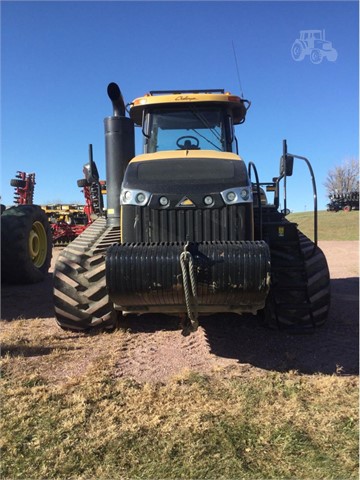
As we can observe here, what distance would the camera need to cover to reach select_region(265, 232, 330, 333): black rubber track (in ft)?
15.7

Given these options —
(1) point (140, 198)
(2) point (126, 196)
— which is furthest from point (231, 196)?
(2) point (126, 196)

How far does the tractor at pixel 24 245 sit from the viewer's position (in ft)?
24.1

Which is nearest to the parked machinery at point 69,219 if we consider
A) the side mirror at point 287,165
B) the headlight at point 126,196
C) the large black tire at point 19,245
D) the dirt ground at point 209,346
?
the large black tire at point 19,245

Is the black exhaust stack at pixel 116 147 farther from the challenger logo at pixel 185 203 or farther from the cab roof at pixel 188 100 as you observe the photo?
the challenger logo at pixel 185 203

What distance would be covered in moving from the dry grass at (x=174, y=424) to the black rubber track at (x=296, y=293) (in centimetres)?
107

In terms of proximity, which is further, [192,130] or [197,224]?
[192,130]

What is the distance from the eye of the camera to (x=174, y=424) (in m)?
2.92

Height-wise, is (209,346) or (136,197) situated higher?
(136,197)

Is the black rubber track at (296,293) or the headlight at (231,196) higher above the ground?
the headlight at (231,196)

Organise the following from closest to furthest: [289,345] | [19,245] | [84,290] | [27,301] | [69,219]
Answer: [289,345]
[84,290]
[27,301]
[19,245]
[69,219]

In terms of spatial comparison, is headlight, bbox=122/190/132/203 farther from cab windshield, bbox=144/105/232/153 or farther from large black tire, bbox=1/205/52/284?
large black tire, bbox=1/205/52/284

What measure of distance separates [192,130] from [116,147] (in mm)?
977

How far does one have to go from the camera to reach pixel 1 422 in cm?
293

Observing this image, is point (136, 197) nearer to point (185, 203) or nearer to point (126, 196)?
point (126, 196)
